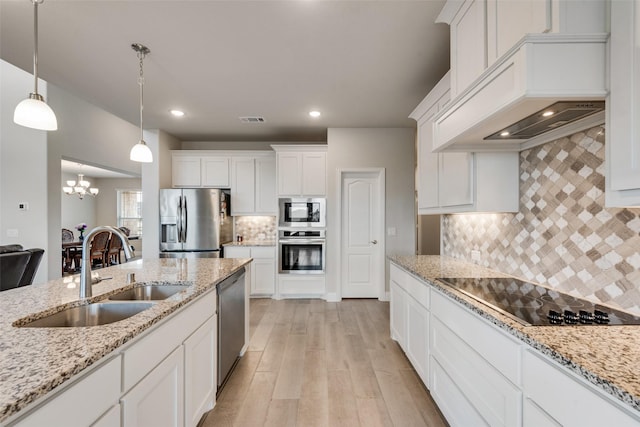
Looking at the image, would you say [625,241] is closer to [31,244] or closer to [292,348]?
[292,348]

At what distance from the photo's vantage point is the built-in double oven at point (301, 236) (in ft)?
14.9

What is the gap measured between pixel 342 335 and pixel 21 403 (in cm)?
287

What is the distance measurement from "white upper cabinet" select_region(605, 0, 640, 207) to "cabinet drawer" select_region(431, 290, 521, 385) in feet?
2.13

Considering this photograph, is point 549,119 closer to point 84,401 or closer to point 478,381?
point 478,381

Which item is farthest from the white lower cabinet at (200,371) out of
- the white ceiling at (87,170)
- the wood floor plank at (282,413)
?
the white ceiling at (87,170)

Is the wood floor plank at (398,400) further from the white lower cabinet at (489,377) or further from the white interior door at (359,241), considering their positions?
the white interior door at (359,241)

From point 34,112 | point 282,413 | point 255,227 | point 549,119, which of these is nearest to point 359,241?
point 255,227

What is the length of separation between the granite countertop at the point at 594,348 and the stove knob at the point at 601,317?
0.04 m

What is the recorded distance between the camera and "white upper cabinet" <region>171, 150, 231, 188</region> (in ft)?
16.3

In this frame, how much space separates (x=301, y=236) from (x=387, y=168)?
5.60 feet

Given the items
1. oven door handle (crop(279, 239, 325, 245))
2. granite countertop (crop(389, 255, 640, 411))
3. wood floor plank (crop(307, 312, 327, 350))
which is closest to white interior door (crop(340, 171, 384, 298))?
oven door handle (crop(279, 239, 325, 245))

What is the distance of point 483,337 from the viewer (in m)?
1.33

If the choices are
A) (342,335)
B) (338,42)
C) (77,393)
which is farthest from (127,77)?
(342,335)

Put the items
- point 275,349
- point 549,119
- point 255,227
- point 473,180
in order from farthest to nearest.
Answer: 1. point 255,227
2. point 275,349
3. point 473,180
4. point 549,119
